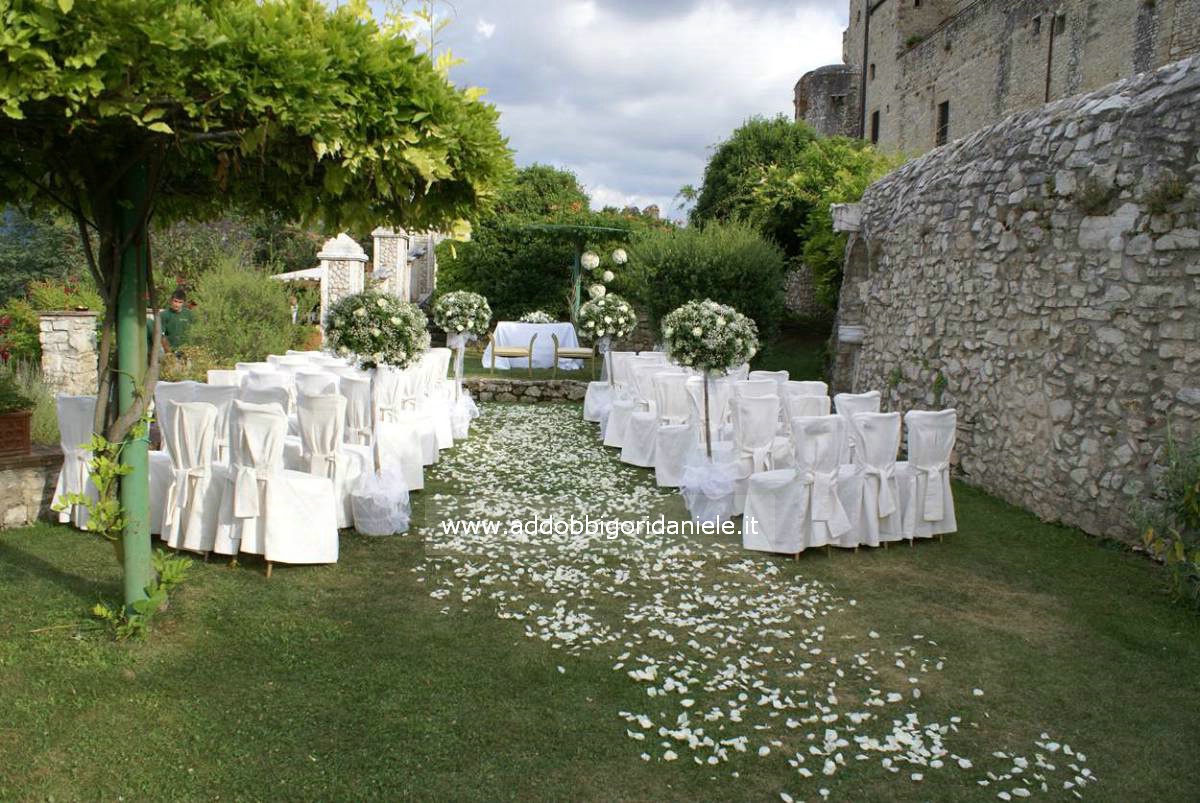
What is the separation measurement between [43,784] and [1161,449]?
6712mm

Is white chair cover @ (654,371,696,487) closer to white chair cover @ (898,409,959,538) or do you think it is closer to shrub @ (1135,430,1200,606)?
white chair cover @ (898,409,959,538)

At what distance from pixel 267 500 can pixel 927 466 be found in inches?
183

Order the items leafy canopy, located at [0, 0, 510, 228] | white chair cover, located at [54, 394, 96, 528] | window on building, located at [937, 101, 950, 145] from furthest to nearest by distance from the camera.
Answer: window on building, located at [937, 101, 950, 145] → white chair cover, located at [54, 394, 96, 528] → leafy canopy, located at [0, 0, 510, 228]

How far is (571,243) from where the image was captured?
22.0 m

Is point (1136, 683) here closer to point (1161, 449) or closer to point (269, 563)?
point (1161, 449)

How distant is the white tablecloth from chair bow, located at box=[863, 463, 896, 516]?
11447 mm

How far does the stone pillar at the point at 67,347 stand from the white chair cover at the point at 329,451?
6301 mm

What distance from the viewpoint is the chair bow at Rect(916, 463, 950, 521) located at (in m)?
6.27

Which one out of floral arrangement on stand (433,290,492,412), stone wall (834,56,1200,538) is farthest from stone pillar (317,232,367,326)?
stone wall (834,56,1200,538)

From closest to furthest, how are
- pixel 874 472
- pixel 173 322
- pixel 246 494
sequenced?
pixel 246 494
pixel 874 472
pixel 173 322

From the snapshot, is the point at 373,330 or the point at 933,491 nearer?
the point at 933,491

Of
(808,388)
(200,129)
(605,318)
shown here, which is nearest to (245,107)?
(200,129)

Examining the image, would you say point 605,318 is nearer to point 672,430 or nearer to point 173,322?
point 672,430

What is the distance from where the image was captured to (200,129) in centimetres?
370
